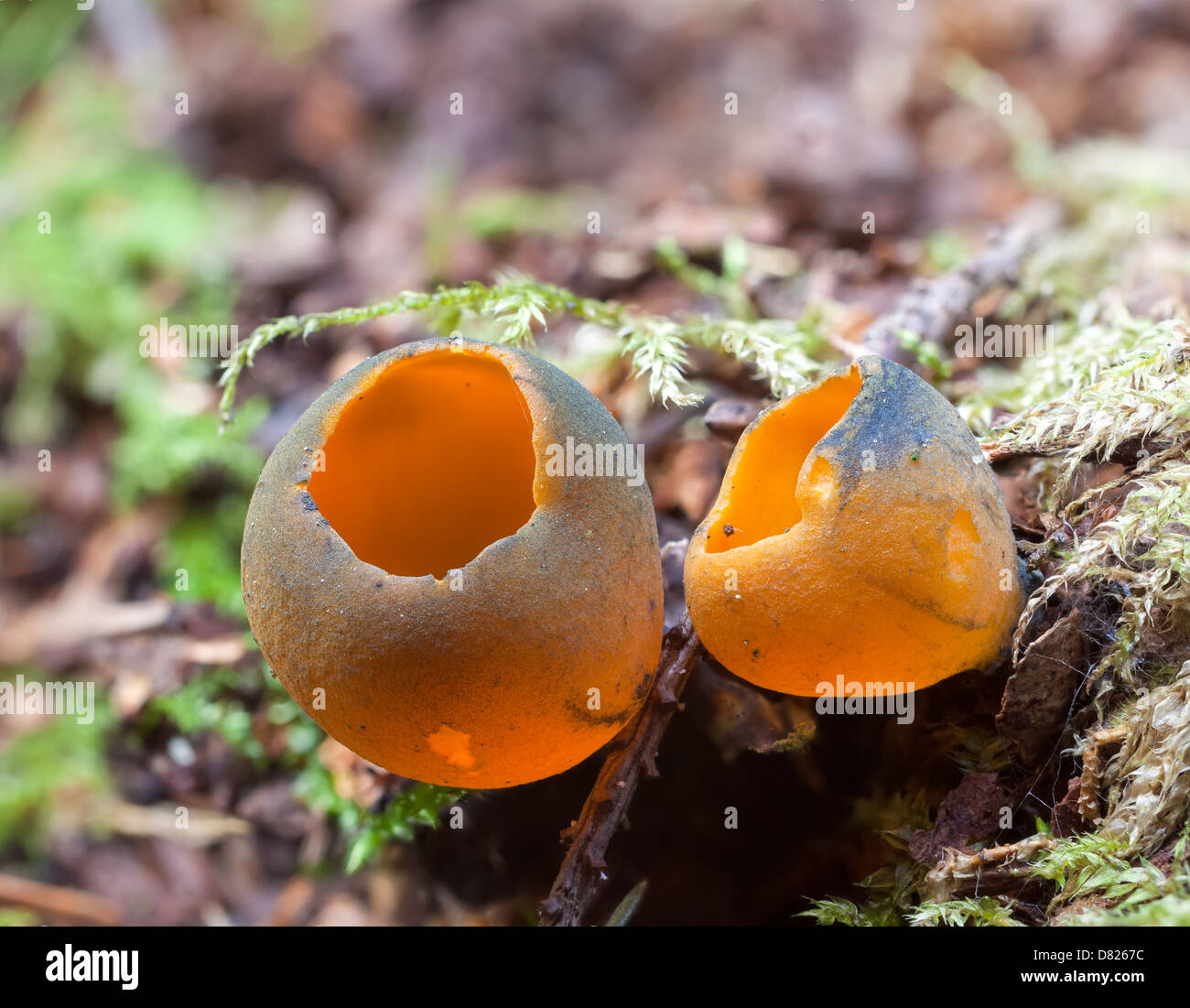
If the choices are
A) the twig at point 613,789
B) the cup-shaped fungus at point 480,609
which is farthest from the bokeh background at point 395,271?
the cup-shaped fungus at point 480,609

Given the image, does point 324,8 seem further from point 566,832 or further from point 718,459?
point 566,832

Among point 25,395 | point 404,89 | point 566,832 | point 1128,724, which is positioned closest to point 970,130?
point 404,89

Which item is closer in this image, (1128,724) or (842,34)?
(1128,724)

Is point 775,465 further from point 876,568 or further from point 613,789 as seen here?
point 613,789
